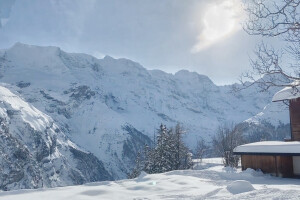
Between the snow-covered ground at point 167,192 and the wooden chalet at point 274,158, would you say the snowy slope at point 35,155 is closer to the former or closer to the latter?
the wooden chalet at point 274,158

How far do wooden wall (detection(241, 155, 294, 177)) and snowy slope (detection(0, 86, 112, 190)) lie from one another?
100 m

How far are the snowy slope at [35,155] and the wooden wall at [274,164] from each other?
329 feet

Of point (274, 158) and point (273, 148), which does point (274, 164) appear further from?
point (273, 148)

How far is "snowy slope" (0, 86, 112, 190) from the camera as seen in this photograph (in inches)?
4611

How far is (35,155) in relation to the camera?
143000mm

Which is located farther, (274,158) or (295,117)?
(295,117)

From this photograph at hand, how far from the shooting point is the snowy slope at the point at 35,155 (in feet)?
384

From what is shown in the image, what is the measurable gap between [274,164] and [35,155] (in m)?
136

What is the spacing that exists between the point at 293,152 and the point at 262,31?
10.8m

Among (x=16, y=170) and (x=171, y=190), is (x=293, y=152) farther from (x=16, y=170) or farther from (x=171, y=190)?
(x=16, y=170)

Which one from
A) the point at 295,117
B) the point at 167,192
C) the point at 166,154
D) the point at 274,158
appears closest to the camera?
the point at 167,192

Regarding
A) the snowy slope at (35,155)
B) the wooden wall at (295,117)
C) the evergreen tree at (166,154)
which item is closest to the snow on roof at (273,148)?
the wooden wall at (295,117)

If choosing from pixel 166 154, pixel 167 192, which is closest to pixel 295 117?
pixel 167 192

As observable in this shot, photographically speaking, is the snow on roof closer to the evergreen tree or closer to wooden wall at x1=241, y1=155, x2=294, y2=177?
wooden wall at x1=241, y1=155, x2=294, y2=177
